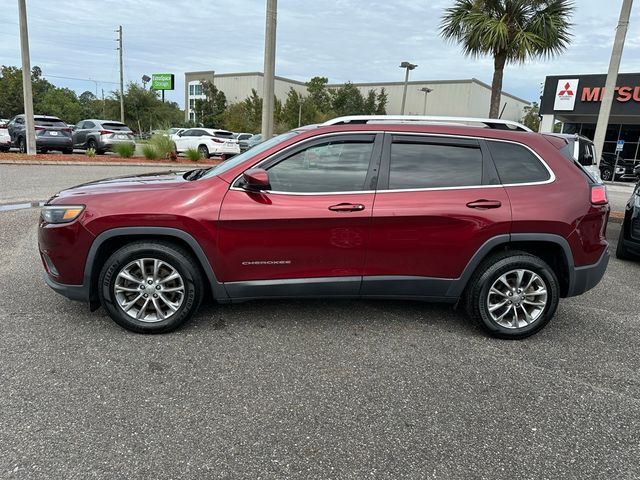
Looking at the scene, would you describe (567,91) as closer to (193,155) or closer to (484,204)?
(193,155)

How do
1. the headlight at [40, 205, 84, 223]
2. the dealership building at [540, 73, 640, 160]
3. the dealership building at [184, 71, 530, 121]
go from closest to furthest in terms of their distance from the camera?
1. the headlight at [40, 205, 84, 223]
2. the dealership building at [540, 73, 640, 160]
3. the dealership building at [184, 71, 530, 121]

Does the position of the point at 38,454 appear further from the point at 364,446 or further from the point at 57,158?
the point at 57,158

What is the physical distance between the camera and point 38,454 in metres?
2.33

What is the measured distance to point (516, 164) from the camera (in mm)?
3771

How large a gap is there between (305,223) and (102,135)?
19.9 meters

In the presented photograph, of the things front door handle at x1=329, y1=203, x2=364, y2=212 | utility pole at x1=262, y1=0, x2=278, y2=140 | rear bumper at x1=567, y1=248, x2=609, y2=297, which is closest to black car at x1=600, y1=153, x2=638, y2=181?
utility pole at x1=262, y1=0, x2=278, y2=140

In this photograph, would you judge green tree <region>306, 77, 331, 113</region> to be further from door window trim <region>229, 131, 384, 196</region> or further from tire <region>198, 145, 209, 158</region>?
door window trim <region>229, 131, 384, 196</region>

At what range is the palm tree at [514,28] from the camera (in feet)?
43.9

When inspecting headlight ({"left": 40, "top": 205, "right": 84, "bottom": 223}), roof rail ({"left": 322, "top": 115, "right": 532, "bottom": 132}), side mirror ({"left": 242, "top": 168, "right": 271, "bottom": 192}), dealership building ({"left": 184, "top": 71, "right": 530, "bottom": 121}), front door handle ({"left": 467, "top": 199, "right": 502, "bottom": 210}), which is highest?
dealership building ({"left": 184, "top": 71, "right": 530, "bottom": 121})

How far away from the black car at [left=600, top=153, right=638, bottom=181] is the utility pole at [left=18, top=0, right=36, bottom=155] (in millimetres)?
25190

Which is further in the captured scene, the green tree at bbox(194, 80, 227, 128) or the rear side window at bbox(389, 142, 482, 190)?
the green tree at bbox(194, 80, 227, 128)

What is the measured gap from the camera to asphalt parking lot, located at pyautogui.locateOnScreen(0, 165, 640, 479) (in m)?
2.37

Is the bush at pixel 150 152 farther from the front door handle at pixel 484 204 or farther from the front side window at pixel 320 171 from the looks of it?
the front door handle at pixel 484 204

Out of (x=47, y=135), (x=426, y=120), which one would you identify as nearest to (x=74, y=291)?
(x=426, y=120)
